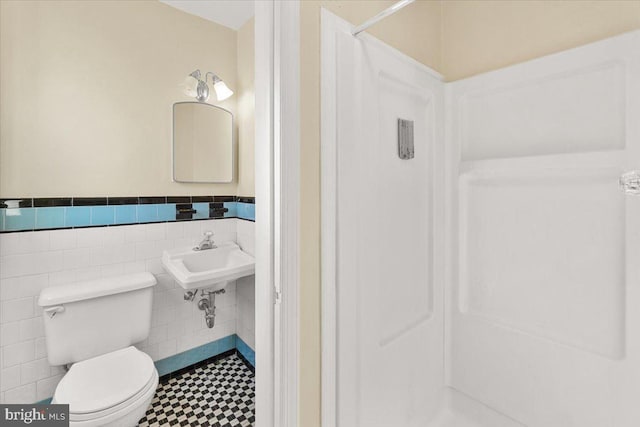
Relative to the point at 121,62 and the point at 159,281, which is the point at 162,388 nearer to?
the point at 159,281

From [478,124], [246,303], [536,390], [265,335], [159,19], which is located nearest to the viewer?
[265,335]

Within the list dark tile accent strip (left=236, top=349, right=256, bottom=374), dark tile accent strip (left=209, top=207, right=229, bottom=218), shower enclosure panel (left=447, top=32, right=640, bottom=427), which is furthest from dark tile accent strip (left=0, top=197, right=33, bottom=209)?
shower enclosure panel (left=447, top=32, right=640, bottom=427)

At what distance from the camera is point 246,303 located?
81.8 inches

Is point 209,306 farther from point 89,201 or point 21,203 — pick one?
point 21,203

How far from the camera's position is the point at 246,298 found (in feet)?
6.82

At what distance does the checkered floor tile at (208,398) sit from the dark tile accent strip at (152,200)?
1147mm

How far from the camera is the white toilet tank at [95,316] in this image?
57.2 inches

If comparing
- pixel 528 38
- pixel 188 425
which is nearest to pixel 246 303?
pixel 188 425

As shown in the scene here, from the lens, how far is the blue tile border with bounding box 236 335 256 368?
2.05 m

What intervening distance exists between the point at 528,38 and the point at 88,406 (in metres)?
2.31

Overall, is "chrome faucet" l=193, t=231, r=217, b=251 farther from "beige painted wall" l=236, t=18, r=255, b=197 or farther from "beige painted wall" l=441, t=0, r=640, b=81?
"beige painted wall" l=441, t=0, r=640, b=81

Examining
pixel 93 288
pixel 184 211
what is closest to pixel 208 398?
pixel 93 288

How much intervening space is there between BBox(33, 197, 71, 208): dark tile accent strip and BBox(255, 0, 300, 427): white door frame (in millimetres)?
1347

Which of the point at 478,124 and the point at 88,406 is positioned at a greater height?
the point at 478,124
